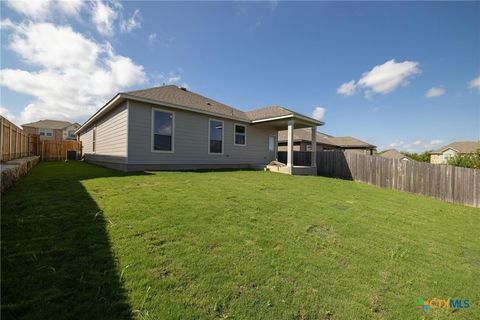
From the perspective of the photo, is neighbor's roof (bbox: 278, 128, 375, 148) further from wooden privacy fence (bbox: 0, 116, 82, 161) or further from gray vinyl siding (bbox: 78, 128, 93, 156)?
wooden privacy fence (bbox: 0, 116, 82, 161)

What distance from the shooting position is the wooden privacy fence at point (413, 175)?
8.34m

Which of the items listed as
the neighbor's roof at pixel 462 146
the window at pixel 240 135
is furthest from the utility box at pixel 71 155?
the neighbor's roof at pixel 462 146

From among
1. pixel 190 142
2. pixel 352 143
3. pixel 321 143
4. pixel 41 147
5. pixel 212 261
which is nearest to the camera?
pixel 212 261

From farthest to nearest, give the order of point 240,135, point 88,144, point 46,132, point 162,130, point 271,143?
point 46,132, point 88,144, point 271,143, point 240,135, point 162,130

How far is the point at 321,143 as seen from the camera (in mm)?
23516

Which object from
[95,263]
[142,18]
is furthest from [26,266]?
[142,18]

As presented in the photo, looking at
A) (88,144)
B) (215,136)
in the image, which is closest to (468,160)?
(215,136)

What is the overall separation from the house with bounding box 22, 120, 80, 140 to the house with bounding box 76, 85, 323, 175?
35.0 m

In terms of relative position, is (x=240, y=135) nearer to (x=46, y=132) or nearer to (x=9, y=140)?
(x=9, y=140)

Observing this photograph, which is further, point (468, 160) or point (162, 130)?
point (468, 160)

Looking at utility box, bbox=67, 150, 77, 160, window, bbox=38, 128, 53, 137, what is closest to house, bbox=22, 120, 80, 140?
window, bbox=38, 128, 53, 137

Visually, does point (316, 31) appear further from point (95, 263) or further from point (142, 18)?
point (95, 263)

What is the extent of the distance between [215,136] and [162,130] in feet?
9.90

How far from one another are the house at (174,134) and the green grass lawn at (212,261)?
14.8 ft
